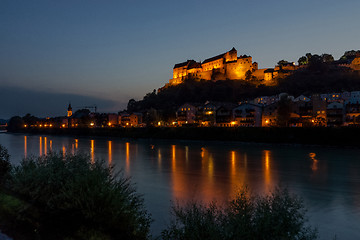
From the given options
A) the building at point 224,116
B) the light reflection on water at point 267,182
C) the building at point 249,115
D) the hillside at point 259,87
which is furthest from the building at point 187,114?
the light reflection on water at point 267,182

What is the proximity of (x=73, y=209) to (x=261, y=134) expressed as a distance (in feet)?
140

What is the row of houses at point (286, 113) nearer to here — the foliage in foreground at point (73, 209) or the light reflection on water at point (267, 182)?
the light reflection on water at point (267, 182)

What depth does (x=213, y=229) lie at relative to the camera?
538 centimetres

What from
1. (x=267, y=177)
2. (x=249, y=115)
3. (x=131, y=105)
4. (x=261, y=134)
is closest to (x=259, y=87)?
(x=249, y=115)

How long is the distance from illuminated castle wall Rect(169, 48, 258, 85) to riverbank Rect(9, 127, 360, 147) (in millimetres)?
50796

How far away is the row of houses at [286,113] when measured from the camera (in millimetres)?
52750

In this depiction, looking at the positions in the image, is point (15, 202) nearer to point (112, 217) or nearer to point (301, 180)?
point (112, 217)

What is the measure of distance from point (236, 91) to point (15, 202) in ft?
312

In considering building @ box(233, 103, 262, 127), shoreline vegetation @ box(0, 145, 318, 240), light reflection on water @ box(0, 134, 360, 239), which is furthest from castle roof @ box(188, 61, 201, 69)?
shoreline vegetation @ box(0, 145, 318, 240)

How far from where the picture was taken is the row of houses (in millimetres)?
52750

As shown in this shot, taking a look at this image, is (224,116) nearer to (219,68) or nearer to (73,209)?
(219,68)

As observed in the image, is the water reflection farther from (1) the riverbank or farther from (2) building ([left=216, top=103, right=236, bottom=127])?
(2) building ([left=216, top=103, right=236, bottom=127])

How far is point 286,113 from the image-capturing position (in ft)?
170

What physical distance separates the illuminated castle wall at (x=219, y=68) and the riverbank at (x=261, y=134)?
50796 mm
